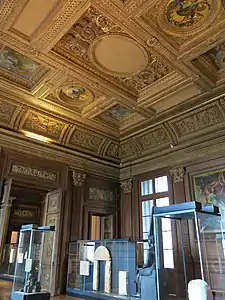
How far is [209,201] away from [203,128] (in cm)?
244

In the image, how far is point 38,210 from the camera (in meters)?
16.5

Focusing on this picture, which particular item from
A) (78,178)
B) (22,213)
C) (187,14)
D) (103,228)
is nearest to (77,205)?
(78,178)

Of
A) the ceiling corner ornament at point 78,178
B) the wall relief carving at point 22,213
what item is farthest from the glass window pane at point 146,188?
the wall relief carving at point 22,213

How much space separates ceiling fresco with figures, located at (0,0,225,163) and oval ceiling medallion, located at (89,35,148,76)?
26 millimetres

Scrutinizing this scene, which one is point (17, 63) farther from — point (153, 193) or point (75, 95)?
point (153, 193)

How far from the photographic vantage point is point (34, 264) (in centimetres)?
735

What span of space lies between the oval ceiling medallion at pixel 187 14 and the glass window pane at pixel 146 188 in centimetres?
590

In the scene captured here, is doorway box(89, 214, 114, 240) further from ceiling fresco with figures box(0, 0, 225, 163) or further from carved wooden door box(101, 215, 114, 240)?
ceiling fresco with figures box(0, 0, 225, 163)

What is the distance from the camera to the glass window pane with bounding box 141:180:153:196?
33.6 ft

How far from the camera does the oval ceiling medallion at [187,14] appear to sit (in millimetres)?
5453

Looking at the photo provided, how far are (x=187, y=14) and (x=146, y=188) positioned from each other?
648 centimetres

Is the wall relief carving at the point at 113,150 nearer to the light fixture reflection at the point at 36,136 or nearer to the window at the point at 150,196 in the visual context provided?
the window at the point at 150,196

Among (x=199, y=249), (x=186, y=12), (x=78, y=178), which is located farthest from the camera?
(x=78, y=178)

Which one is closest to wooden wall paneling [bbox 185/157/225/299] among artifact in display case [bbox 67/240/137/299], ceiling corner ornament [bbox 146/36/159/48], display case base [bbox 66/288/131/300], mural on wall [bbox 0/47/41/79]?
artifact in display case [bbox 67/240/137/299]
